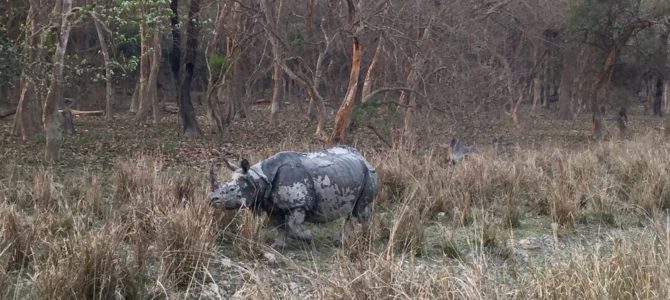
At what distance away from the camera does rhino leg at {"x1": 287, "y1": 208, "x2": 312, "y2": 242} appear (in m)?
6.02

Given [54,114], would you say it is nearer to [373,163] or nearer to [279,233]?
[373,163]

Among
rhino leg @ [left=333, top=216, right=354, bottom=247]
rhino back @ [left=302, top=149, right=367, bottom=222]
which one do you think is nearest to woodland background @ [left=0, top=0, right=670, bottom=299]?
rhino leg @ [left=333, top=216, right=354, bottom=247]

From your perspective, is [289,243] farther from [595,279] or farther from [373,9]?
[373,9]

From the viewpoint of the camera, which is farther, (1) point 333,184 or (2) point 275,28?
(2) point 275,28

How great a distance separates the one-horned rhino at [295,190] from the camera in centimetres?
593

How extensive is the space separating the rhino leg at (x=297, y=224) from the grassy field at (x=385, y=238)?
123 mm

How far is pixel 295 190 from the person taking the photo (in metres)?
6.02

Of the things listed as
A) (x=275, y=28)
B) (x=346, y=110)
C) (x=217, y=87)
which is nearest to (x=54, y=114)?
(x=275, y=28)

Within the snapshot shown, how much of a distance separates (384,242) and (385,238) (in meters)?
0.15

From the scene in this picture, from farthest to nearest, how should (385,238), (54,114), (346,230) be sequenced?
(54,114) → (385,238) → (346,230)

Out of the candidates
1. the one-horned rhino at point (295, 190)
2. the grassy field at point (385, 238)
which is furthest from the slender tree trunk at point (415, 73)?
the one-horned rhino at point (295, 190)

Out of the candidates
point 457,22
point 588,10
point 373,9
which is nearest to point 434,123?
point 457,22

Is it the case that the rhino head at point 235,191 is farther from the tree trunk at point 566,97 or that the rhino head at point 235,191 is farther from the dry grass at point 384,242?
the tree trunk at point 566,97

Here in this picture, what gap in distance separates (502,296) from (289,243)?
2854 millimetres
